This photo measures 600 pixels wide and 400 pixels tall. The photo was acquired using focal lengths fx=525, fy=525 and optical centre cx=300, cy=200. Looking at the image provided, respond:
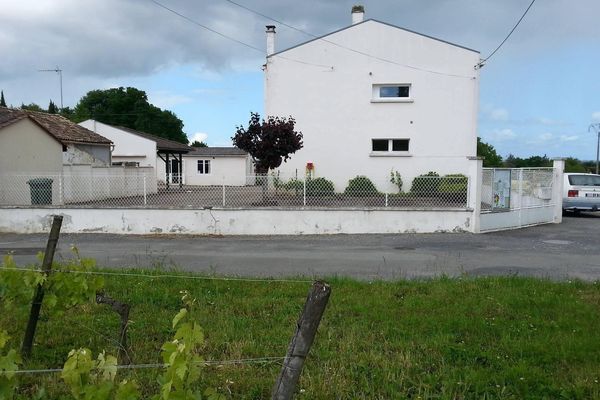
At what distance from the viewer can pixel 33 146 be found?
734 inches

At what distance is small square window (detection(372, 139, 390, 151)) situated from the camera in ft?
78.5

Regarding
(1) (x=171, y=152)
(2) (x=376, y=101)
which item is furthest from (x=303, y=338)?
(1) (x=171, y=152)

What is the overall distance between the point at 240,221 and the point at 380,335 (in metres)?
8.97

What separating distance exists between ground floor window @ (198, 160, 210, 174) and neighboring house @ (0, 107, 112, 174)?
19.1 m

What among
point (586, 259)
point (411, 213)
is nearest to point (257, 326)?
point (586, 259)

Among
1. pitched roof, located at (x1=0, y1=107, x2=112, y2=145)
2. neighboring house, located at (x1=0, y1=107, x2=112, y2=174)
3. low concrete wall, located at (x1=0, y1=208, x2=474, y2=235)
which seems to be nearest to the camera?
low concrete wall, located at (x1=0, y1=208, x2=474, y2=235)

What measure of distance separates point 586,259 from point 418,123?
1411 centimetres

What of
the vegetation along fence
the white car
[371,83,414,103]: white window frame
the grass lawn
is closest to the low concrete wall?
the grass lawn

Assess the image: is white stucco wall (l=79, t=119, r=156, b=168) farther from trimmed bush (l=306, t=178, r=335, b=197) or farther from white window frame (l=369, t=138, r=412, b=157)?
trimmed bush (l=306, t=178, r=335, b=197)

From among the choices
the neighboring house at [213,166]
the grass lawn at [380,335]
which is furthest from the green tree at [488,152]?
the grass lawn at [380,335]

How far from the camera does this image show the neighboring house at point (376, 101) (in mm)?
23297

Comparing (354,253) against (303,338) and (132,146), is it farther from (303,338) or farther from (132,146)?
(132,146)

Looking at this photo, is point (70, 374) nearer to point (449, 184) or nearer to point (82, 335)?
point (82, 335)

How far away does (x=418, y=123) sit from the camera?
2347 centimetres
